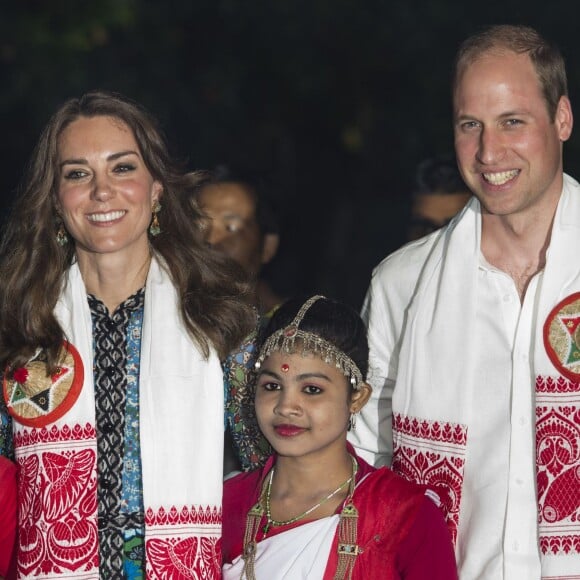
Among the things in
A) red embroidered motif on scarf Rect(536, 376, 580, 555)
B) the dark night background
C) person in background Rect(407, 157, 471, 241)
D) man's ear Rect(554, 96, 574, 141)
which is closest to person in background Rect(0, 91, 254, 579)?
red embroidered motif on scarf Rect(536, 376, 580, 555)

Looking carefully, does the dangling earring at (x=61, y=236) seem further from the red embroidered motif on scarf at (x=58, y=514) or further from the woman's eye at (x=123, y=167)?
the red embroidered motif on scarf at (x=58, y=514)

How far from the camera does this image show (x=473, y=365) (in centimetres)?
450

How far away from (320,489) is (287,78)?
6009mm

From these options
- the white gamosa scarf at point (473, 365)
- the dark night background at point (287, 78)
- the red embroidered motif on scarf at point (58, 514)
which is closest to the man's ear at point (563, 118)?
the white gamosa scarf at point (473, 365)

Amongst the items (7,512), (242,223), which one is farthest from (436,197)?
(7,512)

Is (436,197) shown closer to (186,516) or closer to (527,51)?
(527,51)

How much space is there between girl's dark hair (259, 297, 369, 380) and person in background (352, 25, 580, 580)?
0.17 meters

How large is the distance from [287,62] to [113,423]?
19.1 ft

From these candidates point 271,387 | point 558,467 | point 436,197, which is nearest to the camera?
point 558,467

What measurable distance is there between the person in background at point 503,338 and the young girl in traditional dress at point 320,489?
196mm

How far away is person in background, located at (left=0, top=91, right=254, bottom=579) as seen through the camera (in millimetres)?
4383

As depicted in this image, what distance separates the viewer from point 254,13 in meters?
10.1

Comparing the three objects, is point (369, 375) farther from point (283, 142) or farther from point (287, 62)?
point (283, 142)

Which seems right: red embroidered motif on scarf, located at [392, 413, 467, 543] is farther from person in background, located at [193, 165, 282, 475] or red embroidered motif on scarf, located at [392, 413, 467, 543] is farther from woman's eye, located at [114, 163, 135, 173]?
person in background, located at [193, 165, 282, 475]
